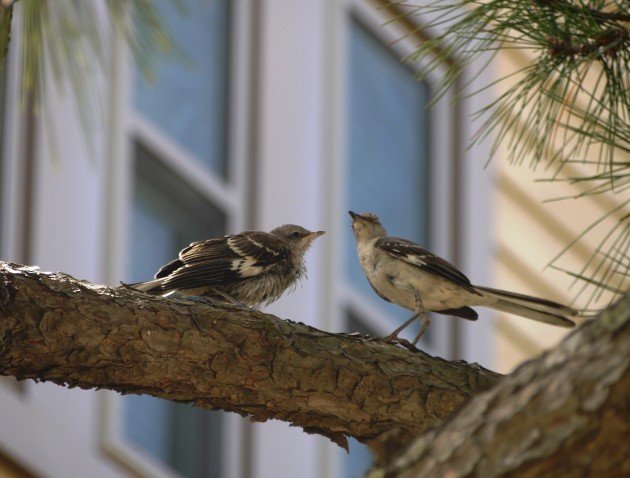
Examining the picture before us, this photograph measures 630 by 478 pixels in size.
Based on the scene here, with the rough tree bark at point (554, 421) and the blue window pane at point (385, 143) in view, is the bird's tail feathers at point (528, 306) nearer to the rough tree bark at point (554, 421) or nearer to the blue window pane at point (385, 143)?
the rough tree bark at point (554, 421)

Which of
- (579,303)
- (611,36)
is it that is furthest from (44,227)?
(579,303)

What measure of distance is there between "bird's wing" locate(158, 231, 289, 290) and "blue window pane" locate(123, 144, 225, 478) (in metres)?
2.02

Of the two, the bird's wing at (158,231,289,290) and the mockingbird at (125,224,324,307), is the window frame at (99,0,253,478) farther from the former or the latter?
the bird's wing at (158,231,289,290)

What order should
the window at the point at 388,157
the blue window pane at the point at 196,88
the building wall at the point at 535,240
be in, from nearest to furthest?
the blue window pane at the point at 196,88 < the window at the point at 388,157 < the building wall at the point at 535,240

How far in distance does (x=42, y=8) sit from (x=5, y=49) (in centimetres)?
98

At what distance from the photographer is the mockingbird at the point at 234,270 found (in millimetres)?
4615

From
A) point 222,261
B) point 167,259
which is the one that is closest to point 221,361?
point 222,261

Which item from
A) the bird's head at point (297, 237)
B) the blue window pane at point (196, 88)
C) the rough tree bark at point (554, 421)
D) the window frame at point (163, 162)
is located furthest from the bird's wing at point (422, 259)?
the rough tree bark at point (554, 421)

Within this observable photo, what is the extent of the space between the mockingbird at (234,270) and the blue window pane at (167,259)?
1.93m

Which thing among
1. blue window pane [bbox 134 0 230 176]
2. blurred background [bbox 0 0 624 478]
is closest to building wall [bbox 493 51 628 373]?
blurred background [bbox 0 0 624 478]

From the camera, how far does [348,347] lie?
3.69m

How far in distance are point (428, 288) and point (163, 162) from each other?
294cm

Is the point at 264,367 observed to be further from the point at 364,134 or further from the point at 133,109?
the point at 364,134

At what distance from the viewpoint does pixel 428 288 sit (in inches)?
195
